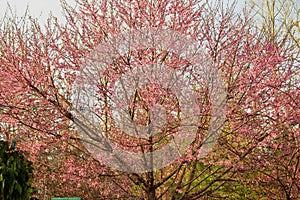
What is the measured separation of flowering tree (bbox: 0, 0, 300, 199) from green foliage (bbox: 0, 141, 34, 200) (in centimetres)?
54

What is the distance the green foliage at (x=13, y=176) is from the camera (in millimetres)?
4992

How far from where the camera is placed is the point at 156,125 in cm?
434

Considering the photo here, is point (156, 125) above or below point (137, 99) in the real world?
below

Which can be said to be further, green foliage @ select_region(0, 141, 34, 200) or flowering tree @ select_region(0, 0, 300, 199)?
green foliage @ select_region(0, 141, 34, 200)

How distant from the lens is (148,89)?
432cm

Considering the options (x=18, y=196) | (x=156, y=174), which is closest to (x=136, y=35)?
(x=156, y=174)

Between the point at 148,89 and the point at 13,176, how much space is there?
2187 millimetres

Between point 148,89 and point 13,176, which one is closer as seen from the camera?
point 148,89

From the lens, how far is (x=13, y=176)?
5.10 meters

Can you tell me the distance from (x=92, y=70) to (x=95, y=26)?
1.90 feet

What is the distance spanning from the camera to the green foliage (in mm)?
4992

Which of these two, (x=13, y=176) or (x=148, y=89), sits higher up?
(x=148, y=89)

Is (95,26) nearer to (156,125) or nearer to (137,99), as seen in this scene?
(137,99)

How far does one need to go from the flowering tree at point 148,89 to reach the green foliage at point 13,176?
0.54 meters
